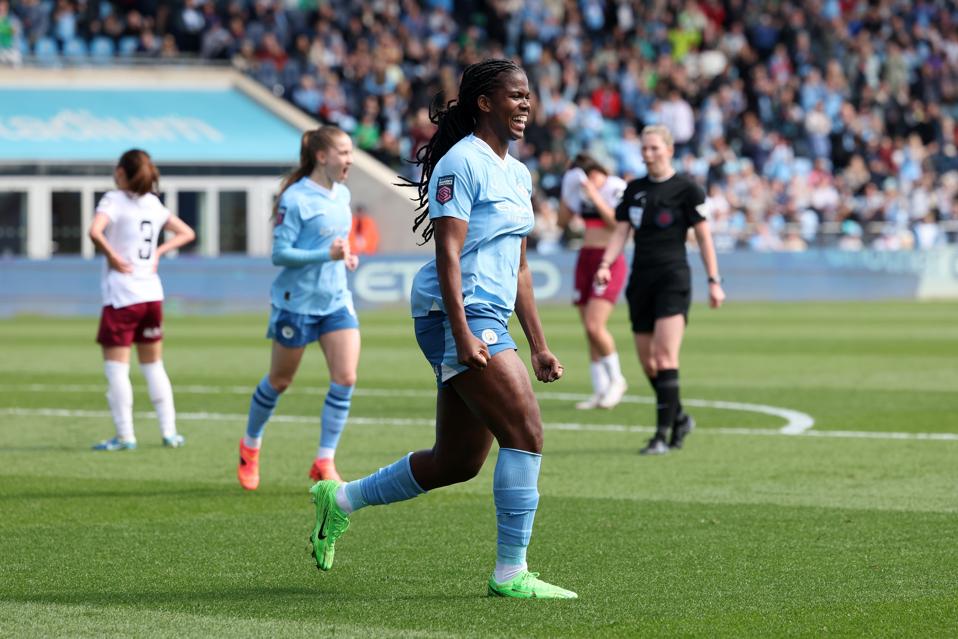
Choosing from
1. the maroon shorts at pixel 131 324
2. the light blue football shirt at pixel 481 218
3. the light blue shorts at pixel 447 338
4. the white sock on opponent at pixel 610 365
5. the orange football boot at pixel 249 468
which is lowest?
the white sock on opponent at pixel 610 365

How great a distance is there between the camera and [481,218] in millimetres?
6027

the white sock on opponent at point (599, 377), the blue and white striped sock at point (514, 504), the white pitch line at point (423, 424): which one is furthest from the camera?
the white sock on opponent at point (599, 377)

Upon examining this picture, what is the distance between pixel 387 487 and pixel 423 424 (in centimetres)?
619

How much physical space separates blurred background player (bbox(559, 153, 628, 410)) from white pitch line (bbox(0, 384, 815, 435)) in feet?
1.73

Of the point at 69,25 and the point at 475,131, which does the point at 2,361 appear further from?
the point at 69,25

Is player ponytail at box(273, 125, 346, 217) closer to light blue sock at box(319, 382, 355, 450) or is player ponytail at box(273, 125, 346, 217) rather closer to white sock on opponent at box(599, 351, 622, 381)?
light blue sock at box(319, 382, 355, 450)

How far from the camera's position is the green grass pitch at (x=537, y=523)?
584 centimetres

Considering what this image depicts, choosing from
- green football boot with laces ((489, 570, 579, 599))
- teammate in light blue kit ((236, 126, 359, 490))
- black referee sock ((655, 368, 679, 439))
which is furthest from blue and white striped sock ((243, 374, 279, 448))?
green football boot with laces ((489, 570, 579, 599))

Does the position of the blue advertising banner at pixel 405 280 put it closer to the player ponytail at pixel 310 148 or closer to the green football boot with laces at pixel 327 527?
the player ponytail at pixel 310 148

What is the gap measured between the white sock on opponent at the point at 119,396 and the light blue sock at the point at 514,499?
572 centimetres

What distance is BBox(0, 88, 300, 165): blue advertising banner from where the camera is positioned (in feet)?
113

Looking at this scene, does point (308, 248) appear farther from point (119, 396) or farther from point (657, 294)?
point (657, 294)

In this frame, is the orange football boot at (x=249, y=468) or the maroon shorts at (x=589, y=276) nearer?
the orange football boot at (x=249, y=468)

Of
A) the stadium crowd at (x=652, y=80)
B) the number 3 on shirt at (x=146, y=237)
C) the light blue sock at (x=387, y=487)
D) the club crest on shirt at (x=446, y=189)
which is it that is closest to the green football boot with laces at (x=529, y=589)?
the light blue sock at (x=387, y=487)
